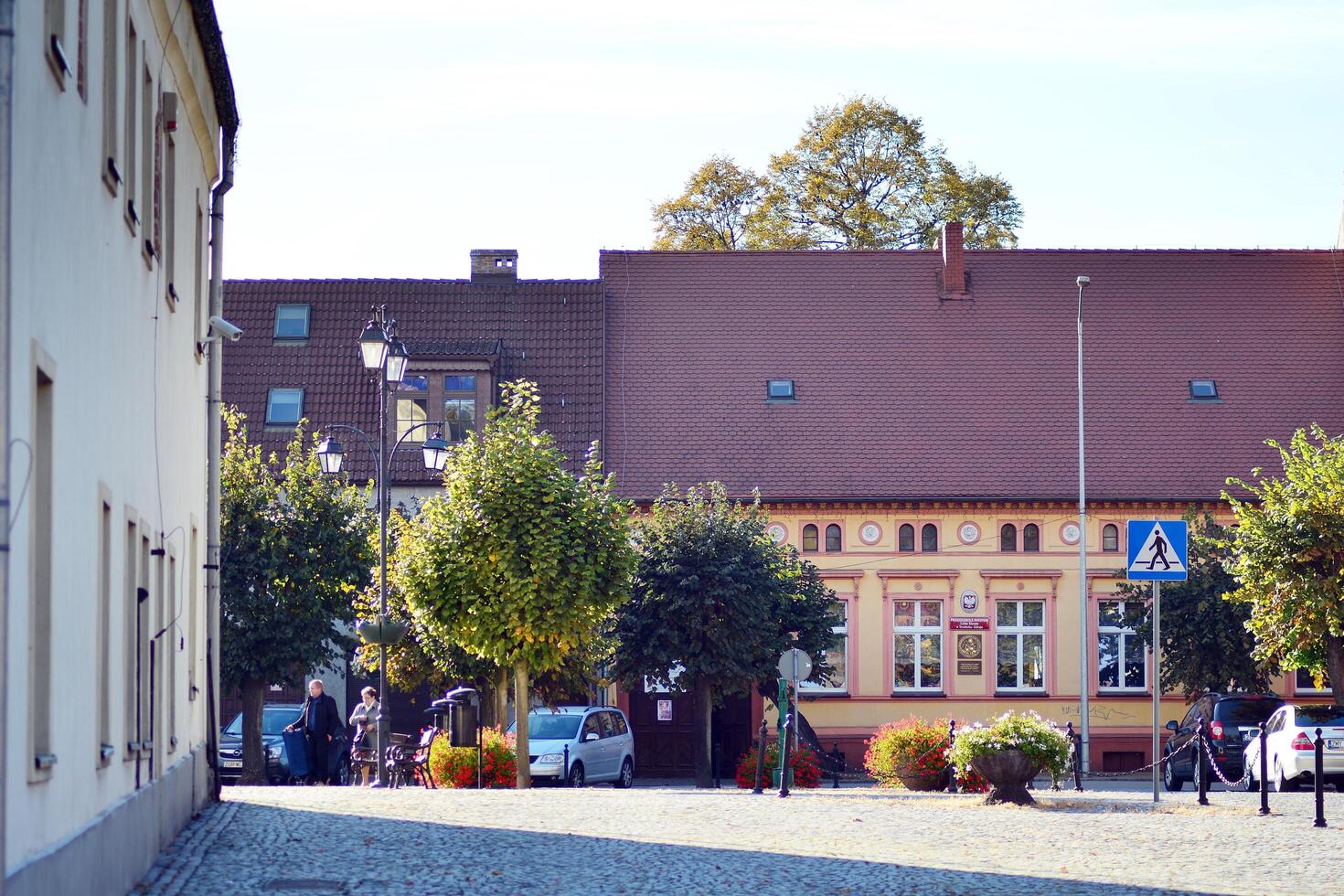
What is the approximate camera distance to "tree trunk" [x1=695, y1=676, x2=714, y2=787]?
122 ft

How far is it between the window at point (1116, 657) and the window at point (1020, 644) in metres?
1.33

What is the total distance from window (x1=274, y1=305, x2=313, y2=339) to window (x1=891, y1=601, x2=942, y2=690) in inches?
604

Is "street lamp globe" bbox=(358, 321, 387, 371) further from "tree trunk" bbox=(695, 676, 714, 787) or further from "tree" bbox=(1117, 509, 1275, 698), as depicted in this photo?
"tree" bbox=(1117, 509, 1275, 698)

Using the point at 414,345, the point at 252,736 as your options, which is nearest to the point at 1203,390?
the point at 414,345

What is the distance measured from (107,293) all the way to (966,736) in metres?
12.6

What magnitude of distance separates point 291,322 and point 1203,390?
21.6m

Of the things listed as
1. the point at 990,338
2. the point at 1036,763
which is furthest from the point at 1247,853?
the point at 990,338

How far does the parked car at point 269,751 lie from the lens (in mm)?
34872

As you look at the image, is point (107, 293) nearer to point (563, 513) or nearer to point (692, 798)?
point (692, 798)

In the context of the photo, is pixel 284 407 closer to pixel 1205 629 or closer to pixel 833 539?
pixel 833 539

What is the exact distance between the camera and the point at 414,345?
46.6 metres

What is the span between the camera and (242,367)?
46.8 m

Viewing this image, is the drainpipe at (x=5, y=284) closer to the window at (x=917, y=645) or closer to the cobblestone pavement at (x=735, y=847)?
the cobblestone pavement at (x=735, y=847)

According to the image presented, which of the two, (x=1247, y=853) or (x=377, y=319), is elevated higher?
(x=377, y=319)
